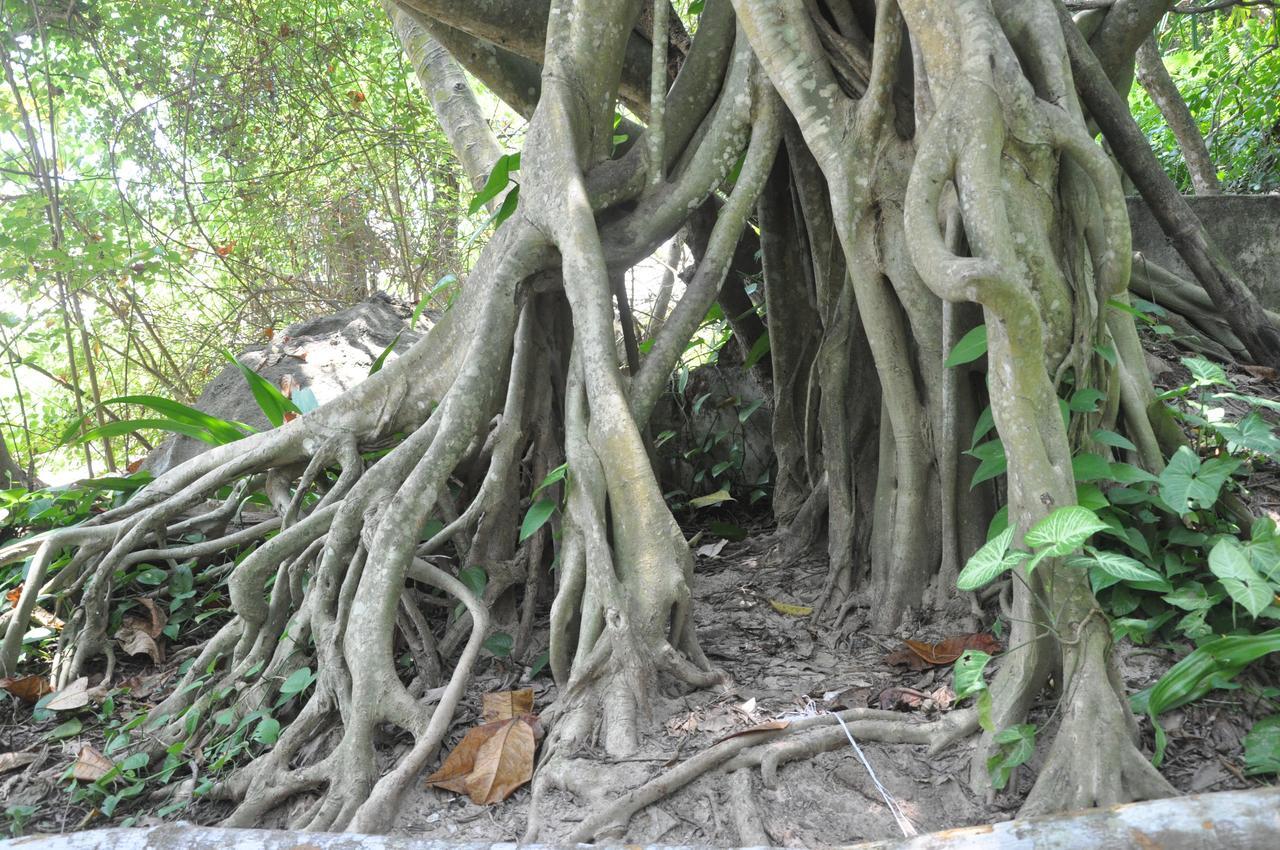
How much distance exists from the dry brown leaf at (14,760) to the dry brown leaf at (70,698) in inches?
11.2

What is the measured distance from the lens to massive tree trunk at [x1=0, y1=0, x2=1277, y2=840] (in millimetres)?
2627

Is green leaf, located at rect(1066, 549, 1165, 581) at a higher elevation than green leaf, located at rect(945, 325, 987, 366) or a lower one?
lower

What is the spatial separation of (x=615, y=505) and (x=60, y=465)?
9.32 metres

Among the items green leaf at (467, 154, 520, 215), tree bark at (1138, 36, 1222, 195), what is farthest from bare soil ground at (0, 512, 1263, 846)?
tree bark at (1138, 36, 1222, 195)

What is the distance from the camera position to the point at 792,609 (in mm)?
3816

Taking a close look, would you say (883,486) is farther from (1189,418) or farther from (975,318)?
(1189,418)

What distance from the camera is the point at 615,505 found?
3170mm

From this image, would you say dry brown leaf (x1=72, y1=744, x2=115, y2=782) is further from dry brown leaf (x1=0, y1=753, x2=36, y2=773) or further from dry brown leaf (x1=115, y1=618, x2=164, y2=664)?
dry brown leaf (x1=115, y1=618, x2=164, y2=664)

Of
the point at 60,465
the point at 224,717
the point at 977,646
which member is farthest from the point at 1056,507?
the point at 60,465

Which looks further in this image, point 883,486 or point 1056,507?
point 883,486

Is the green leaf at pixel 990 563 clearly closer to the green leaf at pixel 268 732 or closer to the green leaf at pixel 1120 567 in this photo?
the green leaf at pixel 1120 567

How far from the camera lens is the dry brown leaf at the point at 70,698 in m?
3.71

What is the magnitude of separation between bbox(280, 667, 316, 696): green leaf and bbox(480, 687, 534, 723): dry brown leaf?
62 centimetres

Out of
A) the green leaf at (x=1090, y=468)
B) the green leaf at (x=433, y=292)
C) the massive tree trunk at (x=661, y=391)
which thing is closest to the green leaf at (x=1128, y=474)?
the green leaf at (x=1090, y=468)
